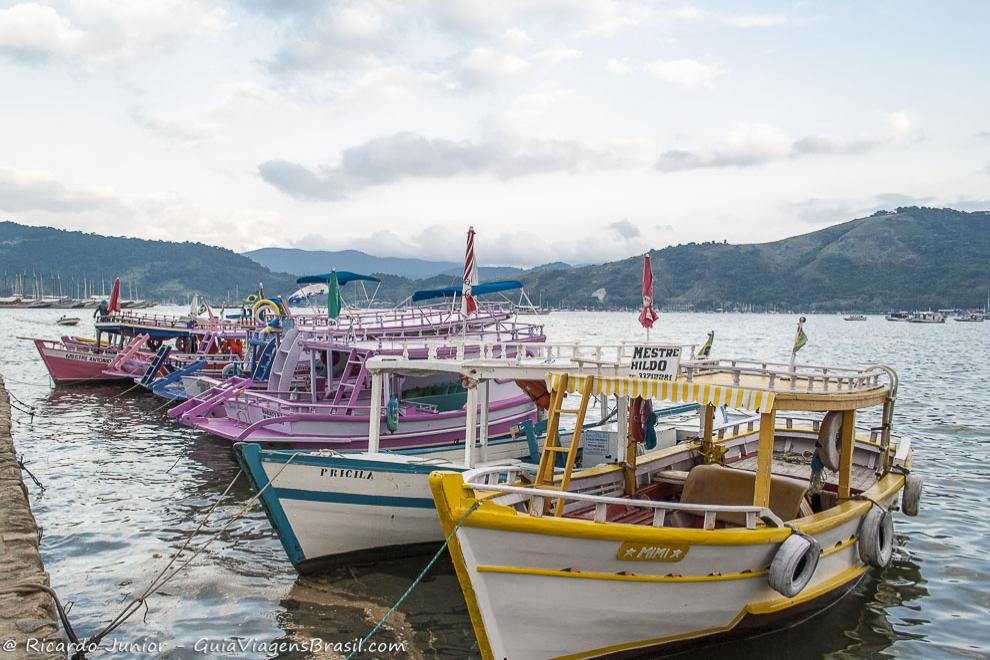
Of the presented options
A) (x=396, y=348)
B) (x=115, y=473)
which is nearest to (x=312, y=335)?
(x=396, y=348)

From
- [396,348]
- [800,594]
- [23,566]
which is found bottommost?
[800,594]

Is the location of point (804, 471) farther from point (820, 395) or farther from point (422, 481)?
point (422, 481)

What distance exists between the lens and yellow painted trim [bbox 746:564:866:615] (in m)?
8.95

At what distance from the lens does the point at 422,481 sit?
11555mm

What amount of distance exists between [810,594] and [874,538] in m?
1.81

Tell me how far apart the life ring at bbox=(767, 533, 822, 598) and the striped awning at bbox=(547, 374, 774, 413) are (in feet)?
5.56

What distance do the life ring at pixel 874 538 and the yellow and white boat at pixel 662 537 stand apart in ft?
0.07

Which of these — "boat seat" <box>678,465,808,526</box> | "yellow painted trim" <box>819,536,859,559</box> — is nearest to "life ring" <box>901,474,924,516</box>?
"yellow painted trim" <box>819,536,859,559</box>

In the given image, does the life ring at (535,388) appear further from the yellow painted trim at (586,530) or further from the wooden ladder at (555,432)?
the yellow painted trim at (586,530)

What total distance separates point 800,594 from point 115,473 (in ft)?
56.9

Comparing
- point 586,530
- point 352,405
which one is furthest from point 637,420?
point 352,405

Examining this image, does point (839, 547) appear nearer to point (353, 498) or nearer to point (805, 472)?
point (805, 472)

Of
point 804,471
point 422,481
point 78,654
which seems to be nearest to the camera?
point 78,654

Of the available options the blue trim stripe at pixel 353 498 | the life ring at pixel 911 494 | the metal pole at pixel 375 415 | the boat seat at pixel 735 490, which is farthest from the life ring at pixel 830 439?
the metal pole at pixel 375 415
